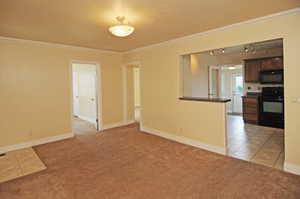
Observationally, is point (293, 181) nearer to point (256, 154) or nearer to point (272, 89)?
point (256, 154)

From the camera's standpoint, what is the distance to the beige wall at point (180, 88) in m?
2.64

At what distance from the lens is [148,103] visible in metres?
5.13

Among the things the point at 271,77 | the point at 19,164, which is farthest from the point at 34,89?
the point at 271,77

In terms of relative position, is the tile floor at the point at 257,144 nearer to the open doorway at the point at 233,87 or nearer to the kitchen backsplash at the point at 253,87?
the kitchen backsplash at the point at 253,87

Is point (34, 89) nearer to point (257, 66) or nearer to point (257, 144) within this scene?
point (257, 144)

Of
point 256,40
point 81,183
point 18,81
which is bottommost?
point 81,183

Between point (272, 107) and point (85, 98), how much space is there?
21.4 ft

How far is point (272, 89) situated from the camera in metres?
5.53

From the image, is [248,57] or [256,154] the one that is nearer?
[256,154]

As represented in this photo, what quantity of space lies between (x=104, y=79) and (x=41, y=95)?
1.82 meters

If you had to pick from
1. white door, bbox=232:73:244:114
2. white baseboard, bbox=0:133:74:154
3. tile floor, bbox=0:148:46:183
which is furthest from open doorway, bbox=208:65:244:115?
tile floor, bbox=0:148:46:183

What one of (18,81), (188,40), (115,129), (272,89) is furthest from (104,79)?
(272,89)

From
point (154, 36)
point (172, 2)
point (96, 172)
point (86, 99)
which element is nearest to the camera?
point (172, 2)

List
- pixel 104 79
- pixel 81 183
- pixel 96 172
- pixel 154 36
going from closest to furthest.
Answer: pixel 81 183 → pixel 96 172 → pixel 154 36 → pixel 104 79
